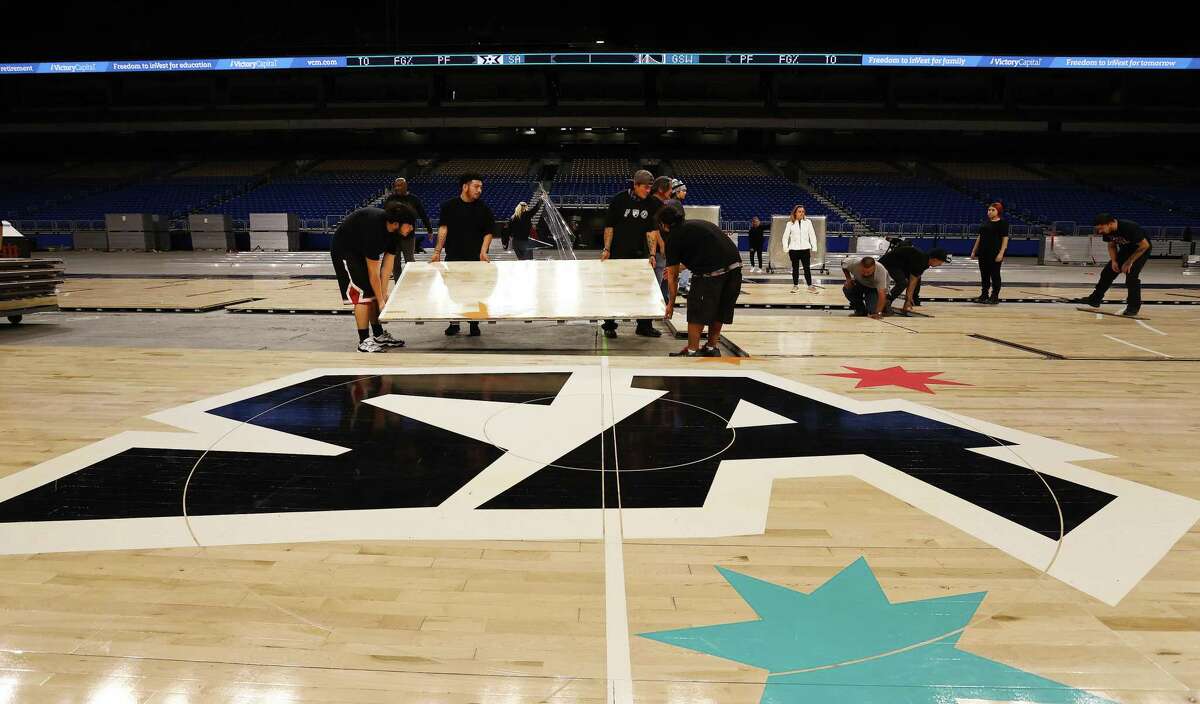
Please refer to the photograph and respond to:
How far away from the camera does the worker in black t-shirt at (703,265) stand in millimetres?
5781

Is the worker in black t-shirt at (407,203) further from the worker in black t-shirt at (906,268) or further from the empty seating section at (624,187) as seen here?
the empty seating section at (624,187)

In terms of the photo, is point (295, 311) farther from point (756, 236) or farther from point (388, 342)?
point (756, 236)

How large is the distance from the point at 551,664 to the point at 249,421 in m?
3.03

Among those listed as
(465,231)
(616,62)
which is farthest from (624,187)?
(465,231)

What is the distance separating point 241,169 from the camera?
32.5 meters

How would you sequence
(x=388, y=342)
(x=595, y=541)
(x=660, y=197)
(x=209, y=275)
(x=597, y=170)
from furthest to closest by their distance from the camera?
1. (x=597, y=170)
2. (x=209, y=275)
3. (x=660, y=197)
4. (x=388, y=342)
5. (x=595, y=541)

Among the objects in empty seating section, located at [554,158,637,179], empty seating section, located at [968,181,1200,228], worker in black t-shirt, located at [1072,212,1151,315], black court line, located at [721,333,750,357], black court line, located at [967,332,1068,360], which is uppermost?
empty seating section, located at [554,158,637,179]

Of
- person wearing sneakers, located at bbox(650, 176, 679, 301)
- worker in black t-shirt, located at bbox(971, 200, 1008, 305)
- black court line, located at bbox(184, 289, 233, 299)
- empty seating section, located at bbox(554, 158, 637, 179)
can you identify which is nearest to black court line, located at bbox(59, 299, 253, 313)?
black court line, located at bbox(184, 289, 233, 299)

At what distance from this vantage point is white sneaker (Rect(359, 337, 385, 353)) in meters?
6.37

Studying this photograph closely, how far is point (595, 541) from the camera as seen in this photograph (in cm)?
258

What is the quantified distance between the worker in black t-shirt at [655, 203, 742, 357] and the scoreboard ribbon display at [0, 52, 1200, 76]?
25.7 meters

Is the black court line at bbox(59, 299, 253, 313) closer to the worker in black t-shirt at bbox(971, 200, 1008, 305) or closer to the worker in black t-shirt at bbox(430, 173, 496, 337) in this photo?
the worker in black t-shirt at bbox(430, 173, 496, 337)

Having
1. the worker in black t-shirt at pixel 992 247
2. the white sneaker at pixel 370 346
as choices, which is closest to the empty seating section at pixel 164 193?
the white sneaker at pixel 370 346

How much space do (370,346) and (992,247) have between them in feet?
29.4
